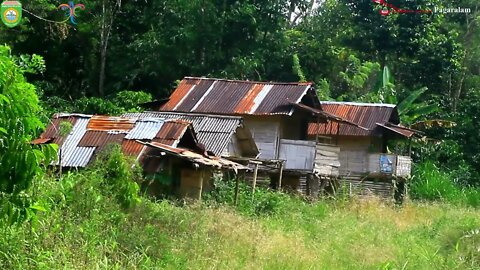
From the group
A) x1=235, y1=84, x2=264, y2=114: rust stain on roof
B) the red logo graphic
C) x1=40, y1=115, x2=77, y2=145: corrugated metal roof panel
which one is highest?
the red logo graphic

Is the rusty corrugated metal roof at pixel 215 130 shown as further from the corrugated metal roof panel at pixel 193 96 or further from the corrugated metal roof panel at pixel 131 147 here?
the corrugated metal roof panel at pixel 131 147

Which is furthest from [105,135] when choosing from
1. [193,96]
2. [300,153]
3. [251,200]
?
[300,153]

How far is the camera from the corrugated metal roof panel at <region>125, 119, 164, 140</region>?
44.2ft

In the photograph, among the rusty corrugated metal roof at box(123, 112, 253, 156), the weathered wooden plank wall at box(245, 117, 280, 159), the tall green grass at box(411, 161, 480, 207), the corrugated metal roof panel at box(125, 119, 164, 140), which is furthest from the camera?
the tall green grass at box(411, 161, 480, 207)

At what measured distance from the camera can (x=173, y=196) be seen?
13.5 m

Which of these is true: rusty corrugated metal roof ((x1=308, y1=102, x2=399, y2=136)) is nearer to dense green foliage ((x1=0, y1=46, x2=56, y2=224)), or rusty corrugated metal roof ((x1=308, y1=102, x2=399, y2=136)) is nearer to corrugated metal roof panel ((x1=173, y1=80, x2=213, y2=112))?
corrugated metal roof panel ((x1=173, y1=80, x2=213, y2=112))

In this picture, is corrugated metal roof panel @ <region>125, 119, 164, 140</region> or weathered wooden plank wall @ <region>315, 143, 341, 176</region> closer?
corrugated metal roof panel @ <region>125, 119, 164, 140</region>

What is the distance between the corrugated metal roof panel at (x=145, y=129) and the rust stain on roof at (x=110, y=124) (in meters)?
0.17

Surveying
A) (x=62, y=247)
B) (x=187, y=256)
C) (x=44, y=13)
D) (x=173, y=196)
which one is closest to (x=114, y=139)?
(x=173, y=196)

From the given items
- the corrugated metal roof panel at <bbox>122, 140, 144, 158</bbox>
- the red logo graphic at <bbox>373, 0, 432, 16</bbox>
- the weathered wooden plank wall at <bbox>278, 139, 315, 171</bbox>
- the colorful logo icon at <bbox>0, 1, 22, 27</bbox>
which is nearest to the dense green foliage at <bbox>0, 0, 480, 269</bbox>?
the red logo graphic at <bbox>373, 0, 432, 16</bbox>

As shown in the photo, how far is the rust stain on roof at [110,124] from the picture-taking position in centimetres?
1385

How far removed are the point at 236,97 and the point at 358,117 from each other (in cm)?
455

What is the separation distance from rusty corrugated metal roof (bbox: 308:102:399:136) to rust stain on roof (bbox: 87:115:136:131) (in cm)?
827

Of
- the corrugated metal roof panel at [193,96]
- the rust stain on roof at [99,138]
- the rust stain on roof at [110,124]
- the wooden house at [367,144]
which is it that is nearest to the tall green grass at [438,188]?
the wooden house at [367,144]
